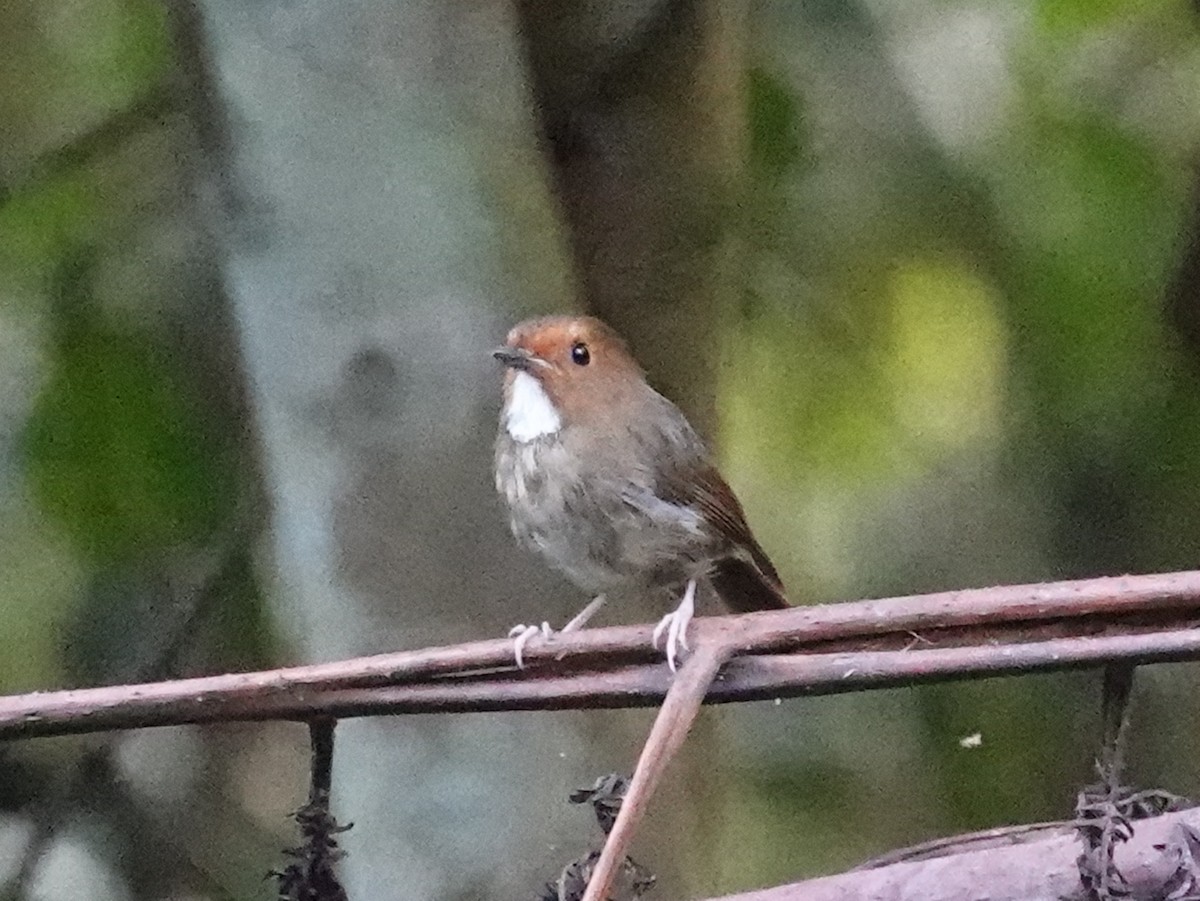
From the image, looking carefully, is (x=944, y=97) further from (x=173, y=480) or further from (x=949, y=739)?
(x=173, y=480)

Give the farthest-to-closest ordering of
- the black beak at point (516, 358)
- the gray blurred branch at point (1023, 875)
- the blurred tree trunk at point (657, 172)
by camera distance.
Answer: the blurred tree trunk at point (657, 172)
the black beak at point (516, 358)
the gray blurred branch at point (1023, 875)

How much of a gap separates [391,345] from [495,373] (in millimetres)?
92

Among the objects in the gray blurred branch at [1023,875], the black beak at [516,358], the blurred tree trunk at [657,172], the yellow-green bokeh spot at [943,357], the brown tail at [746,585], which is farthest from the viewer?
the yellow-green bokeh spot at [943,357]

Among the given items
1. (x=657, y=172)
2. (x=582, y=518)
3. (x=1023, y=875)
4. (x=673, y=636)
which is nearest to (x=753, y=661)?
(x=673, y=636)

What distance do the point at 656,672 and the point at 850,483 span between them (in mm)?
867

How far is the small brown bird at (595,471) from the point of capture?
3.44 feet

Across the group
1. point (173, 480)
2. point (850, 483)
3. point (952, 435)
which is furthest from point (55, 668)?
point (952, 435)

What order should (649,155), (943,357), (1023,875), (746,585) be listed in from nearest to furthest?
(1023,875) → (746,585) → (649,155) → (943,357)

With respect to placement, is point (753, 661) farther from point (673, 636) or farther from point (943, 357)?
point (943, 357)

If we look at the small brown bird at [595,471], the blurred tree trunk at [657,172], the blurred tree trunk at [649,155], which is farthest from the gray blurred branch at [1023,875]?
the blurred tree trunk at [649,155]

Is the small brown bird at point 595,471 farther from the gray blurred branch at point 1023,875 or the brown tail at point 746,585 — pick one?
the gray blurred branch at point 1023,875

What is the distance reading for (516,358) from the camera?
1.03m

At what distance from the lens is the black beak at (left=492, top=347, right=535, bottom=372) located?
1019 millimetres

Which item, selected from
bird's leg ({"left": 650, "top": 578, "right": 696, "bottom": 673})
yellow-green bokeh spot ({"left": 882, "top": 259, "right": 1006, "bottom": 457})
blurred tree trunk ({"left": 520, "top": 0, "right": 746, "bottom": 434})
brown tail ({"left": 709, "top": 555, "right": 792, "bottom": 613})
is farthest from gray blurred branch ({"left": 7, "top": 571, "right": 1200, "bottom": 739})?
yellow-green bokeh spot ({"left": 882, "top": 259, "right": 1006, "bottom": 457})
